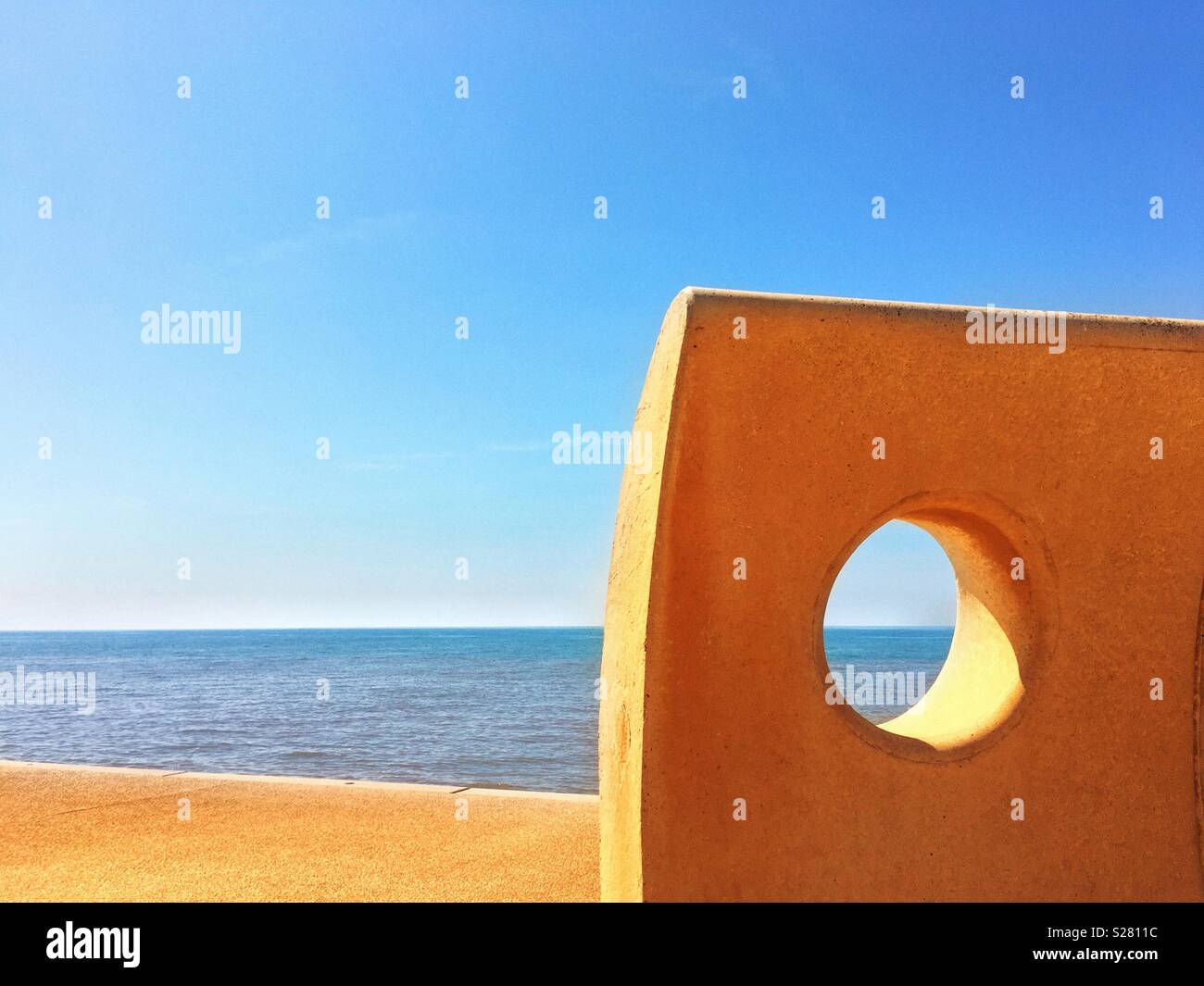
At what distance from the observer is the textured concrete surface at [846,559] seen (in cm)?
412

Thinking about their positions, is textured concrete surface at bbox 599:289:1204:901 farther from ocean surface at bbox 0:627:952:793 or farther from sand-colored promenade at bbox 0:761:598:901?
ocean surface at bbox 0:627:952:793

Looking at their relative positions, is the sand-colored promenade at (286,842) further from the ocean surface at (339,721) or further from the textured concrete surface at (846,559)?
the ocean surface at (339,721)

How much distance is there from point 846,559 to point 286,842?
6172 millimetres

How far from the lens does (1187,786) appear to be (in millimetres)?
4594

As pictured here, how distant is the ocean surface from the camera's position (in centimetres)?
1698

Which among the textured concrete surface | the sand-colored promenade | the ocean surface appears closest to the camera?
the textured concrete surface

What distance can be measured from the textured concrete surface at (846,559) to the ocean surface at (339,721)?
10.1m

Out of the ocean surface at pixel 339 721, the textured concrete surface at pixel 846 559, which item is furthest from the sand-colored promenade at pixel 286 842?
the ocean surface at pixel 339 721

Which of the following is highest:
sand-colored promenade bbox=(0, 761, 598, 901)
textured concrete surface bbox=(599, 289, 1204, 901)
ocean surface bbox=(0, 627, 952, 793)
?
textured concrete surface bbox=(599, 289, 1204, 901)

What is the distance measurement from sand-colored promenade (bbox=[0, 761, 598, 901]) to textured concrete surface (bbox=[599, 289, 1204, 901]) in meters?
2.92

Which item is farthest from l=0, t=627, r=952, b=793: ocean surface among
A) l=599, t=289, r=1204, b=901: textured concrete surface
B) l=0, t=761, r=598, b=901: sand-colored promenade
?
l=599, t=289, r=1204, b=901: textured concrete surface

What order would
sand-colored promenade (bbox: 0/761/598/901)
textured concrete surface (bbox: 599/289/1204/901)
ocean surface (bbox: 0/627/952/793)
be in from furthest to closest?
ocean surface (bbox: 0/627/952/793), sand-colored promenade (bbox: 0/761/598/901), textured concrete surface (bbox: 599/289/1204/901)
